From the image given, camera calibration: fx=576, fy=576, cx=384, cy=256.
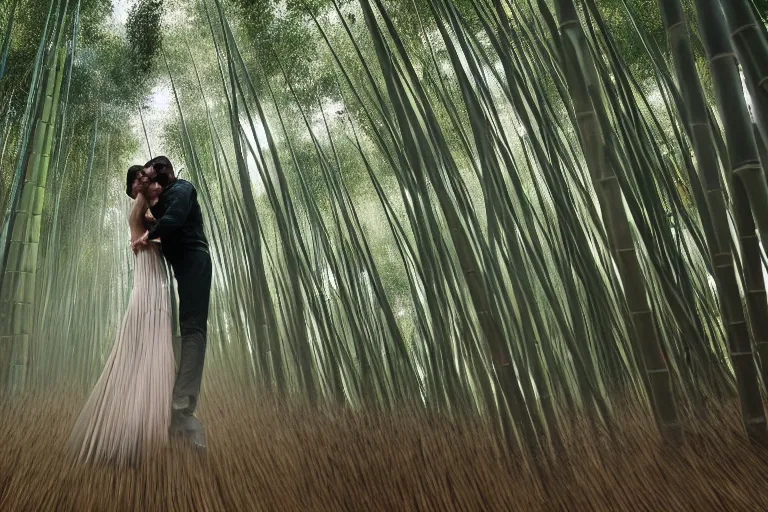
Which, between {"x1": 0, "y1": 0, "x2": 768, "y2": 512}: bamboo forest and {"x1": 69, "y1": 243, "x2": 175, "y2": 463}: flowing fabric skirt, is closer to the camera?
{"x1": 0, "y1": 0, "x2": 768, "y2": 512}: bamboo forest

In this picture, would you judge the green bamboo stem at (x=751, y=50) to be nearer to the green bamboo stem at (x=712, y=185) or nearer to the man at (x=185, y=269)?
the green bamboo stem at (x=712, y=185)

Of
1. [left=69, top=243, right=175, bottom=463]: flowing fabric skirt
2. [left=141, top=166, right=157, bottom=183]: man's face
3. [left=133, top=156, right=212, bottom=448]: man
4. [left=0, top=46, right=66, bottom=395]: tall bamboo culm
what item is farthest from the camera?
[left=0, top=46, right=66, bottom=395]: tall bamboo culm

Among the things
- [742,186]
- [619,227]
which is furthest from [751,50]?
[619,227]

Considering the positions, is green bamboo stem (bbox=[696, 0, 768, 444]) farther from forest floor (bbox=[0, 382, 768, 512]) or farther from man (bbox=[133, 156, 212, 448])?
man (bbox=[133, 156, 212, 448])

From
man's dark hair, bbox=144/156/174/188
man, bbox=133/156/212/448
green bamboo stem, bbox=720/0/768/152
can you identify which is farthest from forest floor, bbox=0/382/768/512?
man's dark hair, bbox=144/156/174/188

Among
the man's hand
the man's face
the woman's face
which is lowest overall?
the man's hand

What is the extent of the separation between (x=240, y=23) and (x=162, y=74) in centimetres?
49

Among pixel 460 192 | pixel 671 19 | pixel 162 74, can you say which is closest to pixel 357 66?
pixel 162 74

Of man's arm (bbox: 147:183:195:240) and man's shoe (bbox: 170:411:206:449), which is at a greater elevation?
man's arm (bbox: 147:183:195:240)

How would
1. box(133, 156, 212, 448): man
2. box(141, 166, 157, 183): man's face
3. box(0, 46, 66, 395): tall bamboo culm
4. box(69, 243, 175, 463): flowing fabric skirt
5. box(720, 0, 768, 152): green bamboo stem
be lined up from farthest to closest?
box(0, 46, 66, 395): tall bamboo culm
box(141, 166, 157, 183): man's face
box(133, 156, 212, 448): man
box(69, 243, 175, 463): flowing fabric skirt
box(720, 0, 768, 152): green bamboo stem

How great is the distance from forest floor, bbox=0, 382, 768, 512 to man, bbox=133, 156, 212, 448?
11cm

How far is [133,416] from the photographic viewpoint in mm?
1147

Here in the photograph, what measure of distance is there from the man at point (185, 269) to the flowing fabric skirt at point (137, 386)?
28 mm

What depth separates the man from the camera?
1.24 meters
